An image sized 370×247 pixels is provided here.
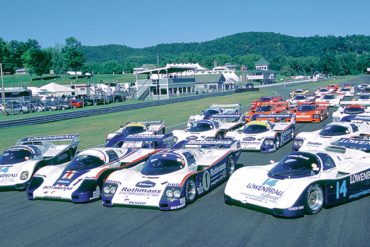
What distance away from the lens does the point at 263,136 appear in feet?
58.7

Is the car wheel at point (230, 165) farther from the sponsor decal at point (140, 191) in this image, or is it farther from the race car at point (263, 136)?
the race car at point (263, 136)

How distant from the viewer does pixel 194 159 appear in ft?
40.6

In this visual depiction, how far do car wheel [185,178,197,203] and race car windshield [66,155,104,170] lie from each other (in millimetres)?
3203

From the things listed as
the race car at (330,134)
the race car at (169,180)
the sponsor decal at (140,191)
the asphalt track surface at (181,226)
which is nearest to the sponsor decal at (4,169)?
the asphalt track surface at (181,226)

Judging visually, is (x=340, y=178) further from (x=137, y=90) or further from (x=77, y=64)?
(x=77, y=64)

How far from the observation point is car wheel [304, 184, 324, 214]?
936cm

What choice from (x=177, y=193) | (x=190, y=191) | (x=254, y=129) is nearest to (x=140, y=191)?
(x=177, y=193)

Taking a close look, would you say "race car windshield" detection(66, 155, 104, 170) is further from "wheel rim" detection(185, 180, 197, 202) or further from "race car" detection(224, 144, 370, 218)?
"race car" detection(224, 144, 370, 218)

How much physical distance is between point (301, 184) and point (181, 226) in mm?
2876

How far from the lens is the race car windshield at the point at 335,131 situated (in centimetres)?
1698

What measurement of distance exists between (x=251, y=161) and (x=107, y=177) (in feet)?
20.9

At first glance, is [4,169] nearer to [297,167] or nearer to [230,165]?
[230,165]

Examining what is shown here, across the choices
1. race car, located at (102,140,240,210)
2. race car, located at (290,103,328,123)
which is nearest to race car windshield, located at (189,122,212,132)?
race car, located at (102,140,240,210)

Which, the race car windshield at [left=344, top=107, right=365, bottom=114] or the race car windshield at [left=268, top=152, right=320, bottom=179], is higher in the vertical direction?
the race car windshield at [left=268, top=152, right=320, bottom=179]
